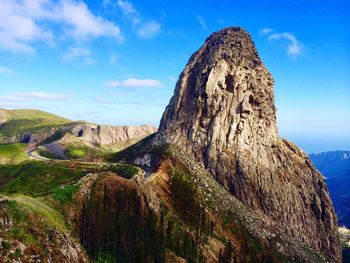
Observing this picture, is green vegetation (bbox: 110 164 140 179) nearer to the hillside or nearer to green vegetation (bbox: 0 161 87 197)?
the hillside

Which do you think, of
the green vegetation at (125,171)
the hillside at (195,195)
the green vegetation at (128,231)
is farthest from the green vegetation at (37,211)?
the green vegetation at (125,171)

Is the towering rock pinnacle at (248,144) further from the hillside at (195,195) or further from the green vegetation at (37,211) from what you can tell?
the green vegetation at (37,211)

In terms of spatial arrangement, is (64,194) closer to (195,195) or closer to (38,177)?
(195,195)

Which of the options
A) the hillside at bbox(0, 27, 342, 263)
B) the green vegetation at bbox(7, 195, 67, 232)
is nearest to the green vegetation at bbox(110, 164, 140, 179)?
the hillside at bbox(0, 27, 342, 263)

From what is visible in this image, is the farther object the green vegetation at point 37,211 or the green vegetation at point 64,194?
the green vegetation at point 64,194

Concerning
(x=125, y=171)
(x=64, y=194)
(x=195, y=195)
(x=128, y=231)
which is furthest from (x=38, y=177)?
(x=128, y=231)

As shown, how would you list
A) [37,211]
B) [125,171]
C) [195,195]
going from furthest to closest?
1. [195,195]
2. [125,171]
3. [37,211]
